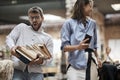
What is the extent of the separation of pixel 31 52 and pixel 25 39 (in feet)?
0.83

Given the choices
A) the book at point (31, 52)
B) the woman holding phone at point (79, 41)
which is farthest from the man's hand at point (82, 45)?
the book at point (31, 52)

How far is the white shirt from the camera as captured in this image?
2258 mm

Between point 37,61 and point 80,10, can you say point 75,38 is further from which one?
point 37,61

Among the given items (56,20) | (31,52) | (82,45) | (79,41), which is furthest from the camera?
(56,20)

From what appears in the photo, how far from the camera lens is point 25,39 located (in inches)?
91.4

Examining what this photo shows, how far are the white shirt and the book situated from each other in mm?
121

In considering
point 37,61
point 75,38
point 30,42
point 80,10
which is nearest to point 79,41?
point 75,38

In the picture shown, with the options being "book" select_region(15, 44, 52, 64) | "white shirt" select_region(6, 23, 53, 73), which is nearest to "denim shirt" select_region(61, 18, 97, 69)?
"book" select_region(15, 44, 52, 64)

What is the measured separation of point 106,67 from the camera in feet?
7.74

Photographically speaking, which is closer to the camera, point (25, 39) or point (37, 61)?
point (37, 61)

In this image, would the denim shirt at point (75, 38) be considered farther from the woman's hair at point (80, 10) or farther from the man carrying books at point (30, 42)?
the man carrying books at point (30, 42)

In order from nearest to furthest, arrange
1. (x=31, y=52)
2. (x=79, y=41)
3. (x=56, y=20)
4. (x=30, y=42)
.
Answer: (x=79, y=41), (x=31, y=52), (x=30, y=42), (x=56, y=20)

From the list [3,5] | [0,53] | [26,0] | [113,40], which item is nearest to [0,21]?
[3,5]

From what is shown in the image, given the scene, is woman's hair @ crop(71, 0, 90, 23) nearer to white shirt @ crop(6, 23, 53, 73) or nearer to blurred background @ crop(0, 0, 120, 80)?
white shirt @ crop(6, 23, 53, 73)
